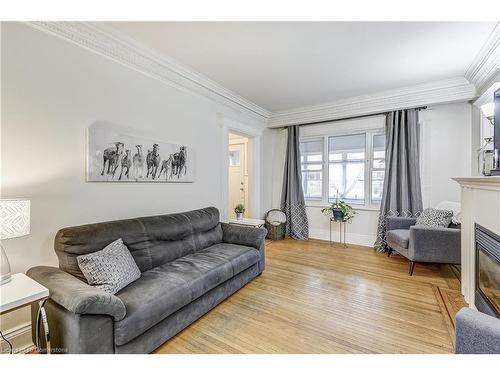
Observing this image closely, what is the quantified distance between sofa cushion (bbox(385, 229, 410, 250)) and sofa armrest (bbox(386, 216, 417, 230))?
113 millimetres

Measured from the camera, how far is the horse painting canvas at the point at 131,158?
88.4 inches

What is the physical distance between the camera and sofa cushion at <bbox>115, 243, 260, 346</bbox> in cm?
155

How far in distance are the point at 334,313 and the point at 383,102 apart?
3.38 meters

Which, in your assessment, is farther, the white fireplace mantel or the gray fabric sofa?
the white fireplace mantel

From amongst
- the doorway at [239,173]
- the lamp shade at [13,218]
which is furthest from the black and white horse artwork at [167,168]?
the doorway at [239,173]

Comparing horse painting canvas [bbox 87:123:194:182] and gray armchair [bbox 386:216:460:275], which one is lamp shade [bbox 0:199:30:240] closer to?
horse painting canvas [bbox 87:123:194:182]

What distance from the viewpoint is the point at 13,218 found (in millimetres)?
1409

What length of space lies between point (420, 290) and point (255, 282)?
181 cm

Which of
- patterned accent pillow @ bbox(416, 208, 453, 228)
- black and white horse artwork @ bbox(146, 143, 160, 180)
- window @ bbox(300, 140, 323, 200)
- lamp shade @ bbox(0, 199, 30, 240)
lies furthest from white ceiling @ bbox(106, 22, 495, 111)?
patterned accent pillow @ bbox(416, 208, 453, 228)

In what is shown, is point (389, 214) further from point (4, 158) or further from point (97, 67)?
point (4, 158)

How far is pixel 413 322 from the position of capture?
2.05 metres

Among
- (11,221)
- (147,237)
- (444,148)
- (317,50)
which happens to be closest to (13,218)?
(11,221)

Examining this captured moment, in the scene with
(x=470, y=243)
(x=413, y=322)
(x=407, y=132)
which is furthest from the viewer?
(x=407, y=132)
